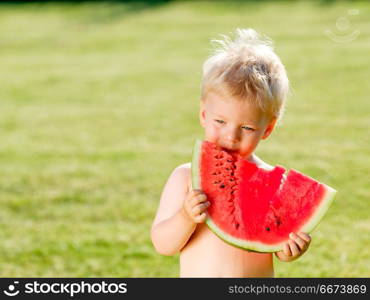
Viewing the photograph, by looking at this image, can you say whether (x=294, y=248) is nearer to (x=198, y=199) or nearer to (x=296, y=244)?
(x=296, y=244)

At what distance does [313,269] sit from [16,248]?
1967 mm

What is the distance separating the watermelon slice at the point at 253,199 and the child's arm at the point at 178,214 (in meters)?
0.07

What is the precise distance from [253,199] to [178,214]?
29 centimetres

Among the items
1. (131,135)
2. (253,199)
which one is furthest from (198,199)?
(131,135)

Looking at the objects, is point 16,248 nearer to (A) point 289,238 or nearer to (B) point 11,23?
(A) point 289,238

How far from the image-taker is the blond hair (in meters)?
2.53

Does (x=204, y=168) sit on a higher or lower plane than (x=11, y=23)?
higher

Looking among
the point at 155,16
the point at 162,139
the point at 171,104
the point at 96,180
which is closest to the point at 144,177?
the point at 96,180

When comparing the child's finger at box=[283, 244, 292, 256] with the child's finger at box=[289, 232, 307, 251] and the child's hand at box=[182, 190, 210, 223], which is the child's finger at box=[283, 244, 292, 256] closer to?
the child's finger at box=[289, 232, 307, 251]

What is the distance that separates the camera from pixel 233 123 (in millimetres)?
2537

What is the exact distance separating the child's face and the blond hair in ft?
0.10

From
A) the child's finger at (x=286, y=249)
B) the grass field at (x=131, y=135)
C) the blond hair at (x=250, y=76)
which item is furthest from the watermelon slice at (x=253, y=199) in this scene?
the grass field at (x=131, y=135)

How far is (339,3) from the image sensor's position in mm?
17750

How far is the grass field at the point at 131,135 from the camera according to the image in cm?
464
